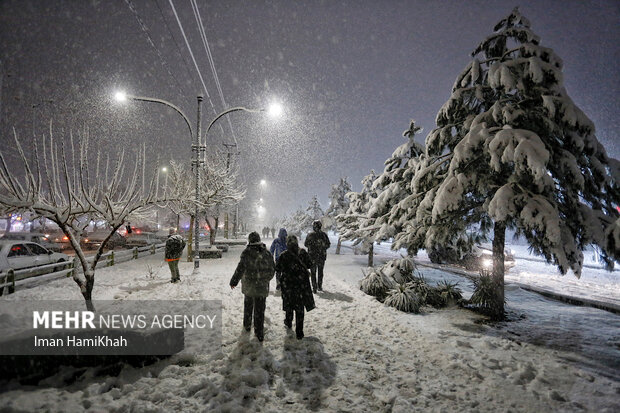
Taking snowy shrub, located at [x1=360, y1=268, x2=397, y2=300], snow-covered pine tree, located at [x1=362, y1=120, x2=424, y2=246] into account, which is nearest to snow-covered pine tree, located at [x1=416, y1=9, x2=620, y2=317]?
snow-covered pine tree, located at [x1=362, y1=120, x2=424, y2=246]

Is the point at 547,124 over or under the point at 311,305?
over

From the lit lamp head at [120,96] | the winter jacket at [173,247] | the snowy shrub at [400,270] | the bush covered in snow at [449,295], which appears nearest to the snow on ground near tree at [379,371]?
the bush covered in snow at [449,295]

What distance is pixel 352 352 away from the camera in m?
5.23

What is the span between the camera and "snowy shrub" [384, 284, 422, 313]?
7742 mm

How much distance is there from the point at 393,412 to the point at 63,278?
1305cm

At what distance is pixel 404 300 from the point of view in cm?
790

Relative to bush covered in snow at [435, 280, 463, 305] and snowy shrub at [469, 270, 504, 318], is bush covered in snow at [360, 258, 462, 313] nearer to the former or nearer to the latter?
bush covered in snow at [435, 280, 463, 305]

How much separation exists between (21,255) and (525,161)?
15.4 meters

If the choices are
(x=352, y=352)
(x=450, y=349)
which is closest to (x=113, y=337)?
(x=352, y=352)

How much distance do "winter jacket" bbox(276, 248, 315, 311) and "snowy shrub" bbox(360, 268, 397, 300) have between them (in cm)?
394

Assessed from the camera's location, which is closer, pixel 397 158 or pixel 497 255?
pixel 497 255

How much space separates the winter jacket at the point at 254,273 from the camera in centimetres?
555

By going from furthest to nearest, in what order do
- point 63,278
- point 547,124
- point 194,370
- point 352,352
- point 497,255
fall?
point 63,278, point 497,255, point 547,124, point 352,352, point 194,370

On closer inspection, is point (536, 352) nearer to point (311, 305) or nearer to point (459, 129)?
point (311, 305)
